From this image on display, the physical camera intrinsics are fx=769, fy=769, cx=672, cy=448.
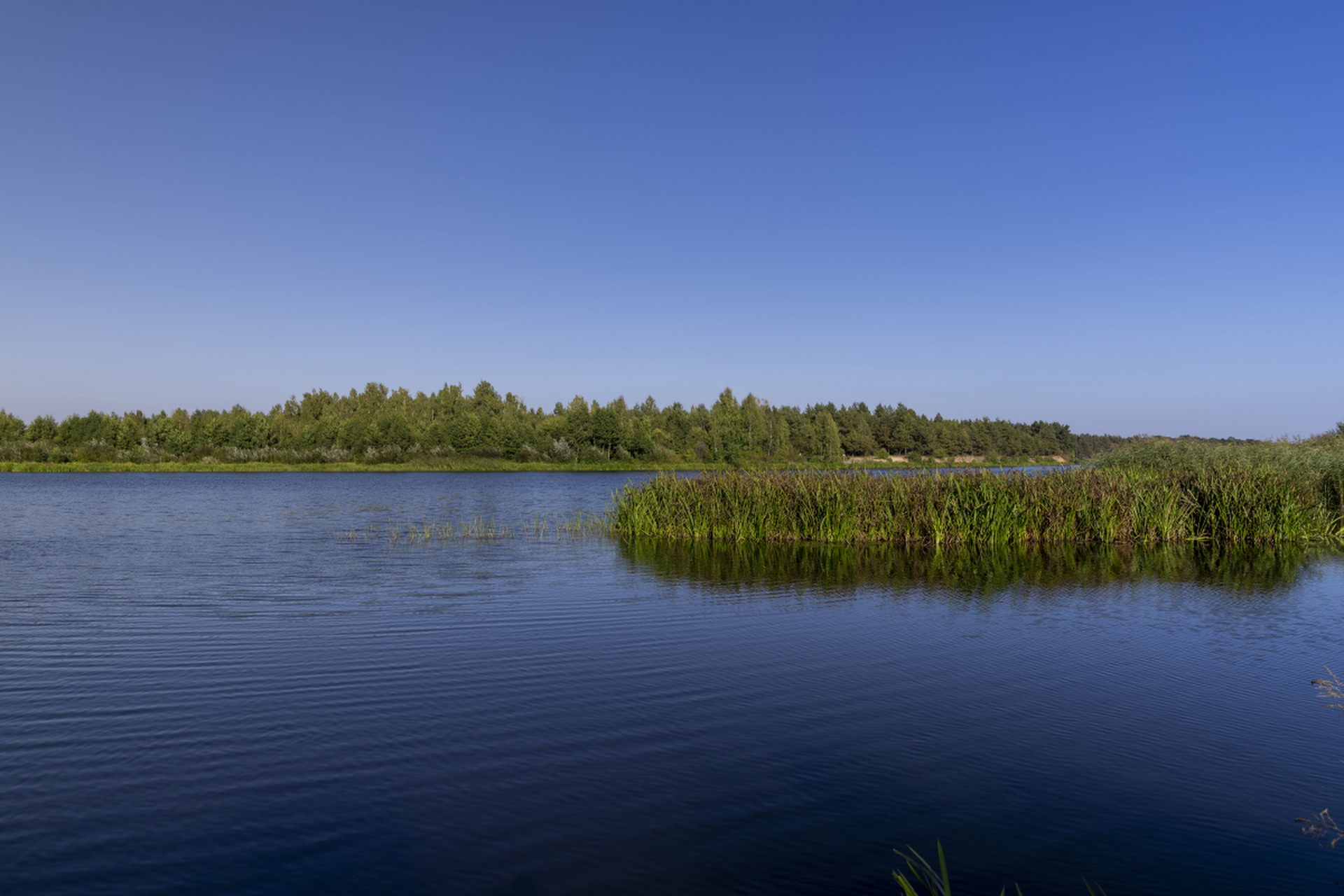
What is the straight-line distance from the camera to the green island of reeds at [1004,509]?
69.6 feet

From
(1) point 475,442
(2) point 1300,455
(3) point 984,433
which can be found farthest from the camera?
(3) point 984,433

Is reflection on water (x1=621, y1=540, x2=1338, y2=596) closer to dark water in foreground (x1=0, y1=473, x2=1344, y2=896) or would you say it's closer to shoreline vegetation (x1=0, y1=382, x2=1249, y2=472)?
dark water in foreground (x1=0, y1=473, x2=1344, y2=896)

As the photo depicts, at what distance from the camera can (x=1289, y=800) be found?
567 centimetres

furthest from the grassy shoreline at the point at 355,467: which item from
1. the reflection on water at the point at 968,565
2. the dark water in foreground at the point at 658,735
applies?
the dark water in foreground at the point at 658,735

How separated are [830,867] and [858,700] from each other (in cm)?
347

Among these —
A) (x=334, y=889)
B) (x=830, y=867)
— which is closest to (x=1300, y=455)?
(x=830, y=867)

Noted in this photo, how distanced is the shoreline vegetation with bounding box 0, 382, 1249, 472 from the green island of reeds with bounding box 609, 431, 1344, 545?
44325 mm

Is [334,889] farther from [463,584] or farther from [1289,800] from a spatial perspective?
[463,584]

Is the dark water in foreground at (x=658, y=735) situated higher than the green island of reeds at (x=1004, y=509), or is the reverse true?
the green island of reeds at (x=1004, y=509)

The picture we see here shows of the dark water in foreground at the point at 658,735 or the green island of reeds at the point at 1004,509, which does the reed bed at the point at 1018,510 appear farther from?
the dark water in foreground at the point at 658,735

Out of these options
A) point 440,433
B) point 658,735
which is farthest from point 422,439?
point 658,735

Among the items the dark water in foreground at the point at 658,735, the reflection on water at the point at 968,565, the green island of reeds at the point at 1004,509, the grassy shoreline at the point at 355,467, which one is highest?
the grassy shoreline at the point at 355,467

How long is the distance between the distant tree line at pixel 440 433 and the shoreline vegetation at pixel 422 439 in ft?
0.54

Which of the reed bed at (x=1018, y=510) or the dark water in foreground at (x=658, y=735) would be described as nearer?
the dark water in foreground at (x=658, y=735)
